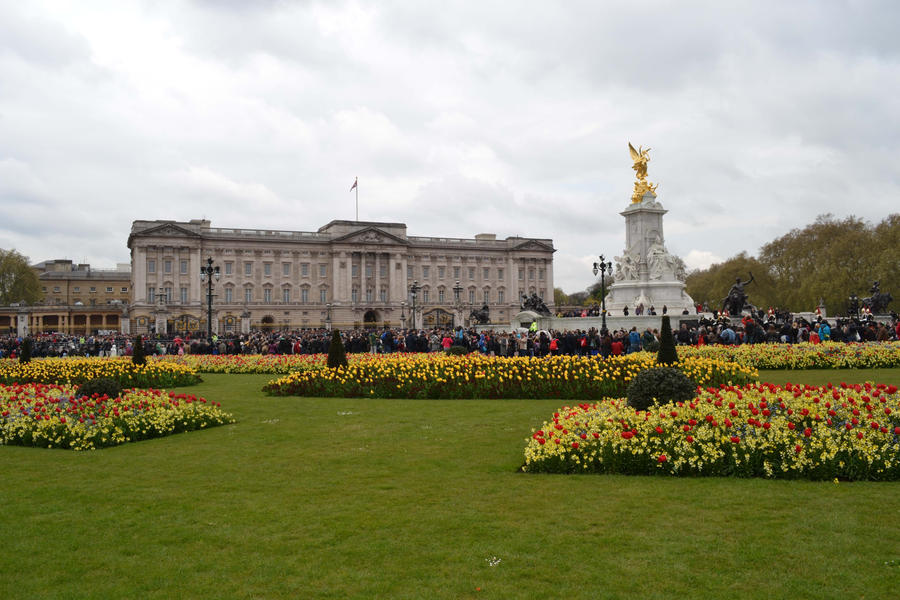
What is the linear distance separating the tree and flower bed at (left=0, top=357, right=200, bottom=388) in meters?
77.0

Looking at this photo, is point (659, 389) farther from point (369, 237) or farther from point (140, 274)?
point (369, 237)

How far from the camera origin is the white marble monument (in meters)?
34.9

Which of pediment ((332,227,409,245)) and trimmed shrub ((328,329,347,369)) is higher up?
pediment ((332,227,409,245))

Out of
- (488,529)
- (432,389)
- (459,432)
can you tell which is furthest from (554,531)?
(432,389)

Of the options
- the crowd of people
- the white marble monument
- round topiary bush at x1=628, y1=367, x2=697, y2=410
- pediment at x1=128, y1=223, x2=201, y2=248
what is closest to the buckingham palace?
pediment at x1=128, y1=223, x2=201, y2=248

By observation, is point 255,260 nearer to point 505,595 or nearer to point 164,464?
point 164,464

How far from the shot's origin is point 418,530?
20.2 feet

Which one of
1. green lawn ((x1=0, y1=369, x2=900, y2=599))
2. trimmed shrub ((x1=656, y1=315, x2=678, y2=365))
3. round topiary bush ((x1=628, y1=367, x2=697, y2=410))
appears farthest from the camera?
trimmed shrub ((x1=656, y1=315, x2=678, y2=365))

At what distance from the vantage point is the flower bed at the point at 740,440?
7.46 m

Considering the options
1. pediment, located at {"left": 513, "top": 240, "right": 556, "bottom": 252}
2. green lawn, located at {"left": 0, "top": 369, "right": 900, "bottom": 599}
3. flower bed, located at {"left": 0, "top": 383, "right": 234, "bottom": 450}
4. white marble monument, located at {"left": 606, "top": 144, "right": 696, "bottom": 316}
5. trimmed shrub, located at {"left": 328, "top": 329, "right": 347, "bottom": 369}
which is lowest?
green lawn, located at {"left": 0, "top": 369, "right": 900, "bottom": 599}

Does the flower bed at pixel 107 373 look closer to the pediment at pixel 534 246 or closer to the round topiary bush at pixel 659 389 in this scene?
the round topiary bush at pixel 659 389

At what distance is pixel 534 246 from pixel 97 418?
9152 cm

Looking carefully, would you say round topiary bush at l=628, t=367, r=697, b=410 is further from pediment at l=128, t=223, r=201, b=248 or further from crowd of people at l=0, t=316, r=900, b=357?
pediment at l=128, t=223, r=201, b=248

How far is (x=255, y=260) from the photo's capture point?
87.2m
